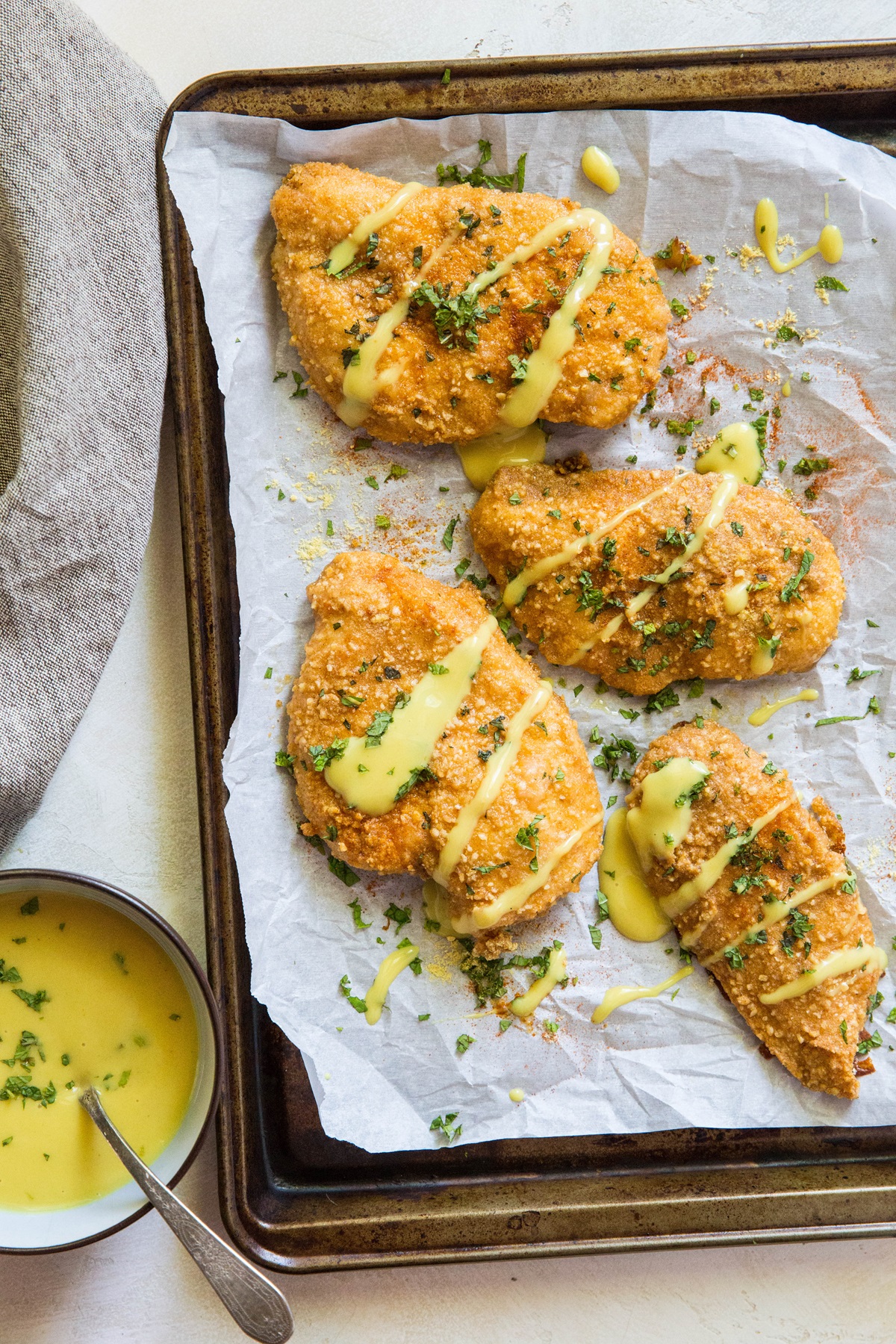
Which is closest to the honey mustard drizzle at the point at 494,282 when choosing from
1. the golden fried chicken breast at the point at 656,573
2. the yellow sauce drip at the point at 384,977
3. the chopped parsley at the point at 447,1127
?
the golden fried chicken breast at the point at 656,573

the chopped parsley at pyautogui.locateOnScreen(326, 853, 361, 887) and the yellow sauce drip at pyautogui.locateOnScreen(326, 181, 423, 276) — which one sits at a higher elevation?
the yellow sauce drip at pyautogui.locateOnScreen(326, 181, 423, 276)

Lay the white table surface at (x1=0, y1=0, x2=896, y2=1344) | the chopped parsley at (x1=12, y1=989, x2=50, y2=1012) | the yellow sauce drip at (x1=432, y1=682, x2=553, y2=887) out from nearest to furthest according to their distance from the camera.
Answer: the chopped parsley at (x1=12, y1=989, x2=50, y2=1012) → the yellow sauce drip at (x1=432, y1=682, x2=553, y2=887) → the white table surface at (x1=0, y1=0, x2=896, y2=1344)

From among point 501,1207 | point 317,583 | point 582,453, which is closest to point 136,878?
point 317,583

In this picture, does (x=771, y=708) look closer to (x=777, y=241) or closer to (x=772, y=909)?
(x=772, y=909)

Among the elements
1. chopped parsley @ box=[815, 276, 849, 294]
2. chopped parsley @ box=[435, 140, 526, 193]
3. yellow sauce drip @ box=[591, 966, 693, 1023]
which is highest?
chopped parsley @ box=[435, 140, 526, 193]

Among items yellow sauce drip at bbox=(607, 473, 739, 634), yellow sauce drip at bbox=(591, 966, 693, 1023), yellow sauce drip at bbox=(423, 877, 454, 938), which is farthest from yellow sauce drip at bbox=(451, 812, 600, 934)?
yellow sauce drip at bbox=(607, 473, 739, 634)

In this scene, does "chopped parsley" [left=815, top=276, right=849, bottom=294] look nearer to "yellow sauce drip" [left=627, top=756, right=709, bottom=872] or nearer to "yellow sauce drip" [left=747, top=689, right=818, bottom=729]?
"yellow sauce drip" [left=747, top=689, right=818, bottom=729]

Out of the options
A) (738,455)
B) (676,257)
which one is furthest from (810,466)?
(676,257)
